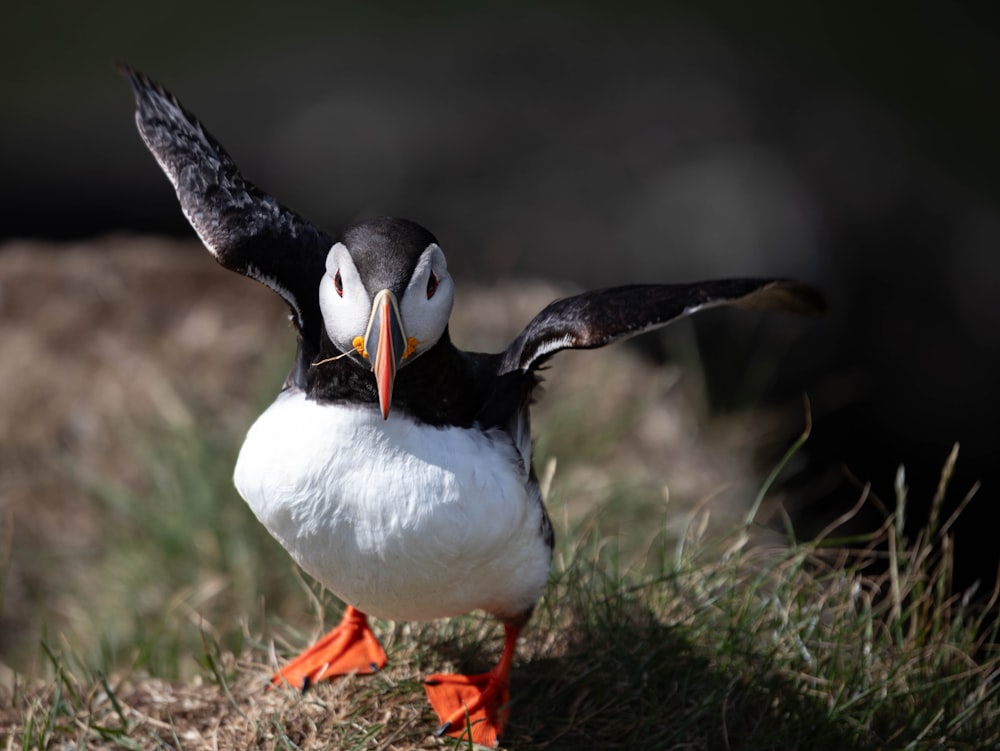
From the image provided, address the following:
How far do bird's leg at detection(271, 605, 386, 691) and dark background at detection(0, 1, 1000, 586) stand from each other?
11.8ft

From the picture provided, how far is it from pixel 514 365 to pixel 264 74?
8.87 meters

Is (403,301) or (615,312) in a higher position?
(403,301)

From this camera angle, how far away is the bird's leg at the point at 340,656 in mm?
3633

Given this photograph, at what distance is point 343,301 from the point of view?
2.92 metres

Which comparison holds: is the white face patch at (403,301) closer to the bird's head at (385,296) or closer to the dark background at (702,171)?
the bird's head at (385,296)

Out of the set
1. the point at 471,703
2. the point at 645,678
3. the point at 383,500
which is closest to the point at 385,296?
the point at 383,500

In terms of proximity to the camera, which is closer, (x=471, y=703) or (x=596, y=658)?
(x=471, y=703)

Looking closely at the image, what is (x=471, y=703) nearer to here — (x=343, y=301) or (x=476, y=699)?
(x=476, y=699)

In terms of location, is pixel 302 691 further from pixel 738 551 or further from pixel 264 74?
pixel 264 74

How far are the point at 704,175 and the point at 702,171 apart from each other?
0.12 feet

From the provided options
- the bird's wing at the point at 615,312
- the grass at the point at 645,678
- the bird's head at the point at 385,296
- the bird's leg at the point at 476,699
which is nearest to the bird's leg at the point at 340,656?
the grass at the point at 645,678

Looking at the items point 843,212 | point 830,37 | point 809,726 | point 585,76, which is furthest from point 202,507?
point 830,37

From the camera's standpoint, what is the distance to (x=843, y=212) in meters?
7.98

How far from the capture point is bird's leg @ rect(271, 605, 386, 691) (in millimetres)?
3633
